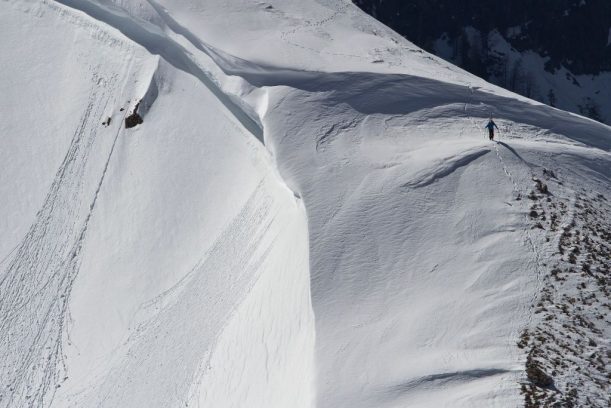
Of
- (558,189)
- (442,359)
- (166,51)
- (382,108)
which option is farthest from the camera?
(166,51)

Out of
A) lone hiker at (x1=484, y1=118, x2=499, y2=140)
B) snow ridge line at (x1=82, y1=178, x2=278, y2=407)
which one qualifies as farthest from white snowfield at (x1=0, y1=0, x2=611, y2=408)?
lone hiker at (x1=484, y1=118, x2=499, y2=140)

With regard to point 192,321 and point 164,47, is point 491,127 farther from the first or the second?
point 164,47

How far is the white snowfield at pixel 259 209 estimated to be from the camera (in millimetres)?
18484

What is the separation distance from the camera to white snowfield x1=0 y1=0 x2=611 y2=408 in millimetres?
18484

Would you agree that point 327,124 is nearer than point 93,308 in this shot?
No

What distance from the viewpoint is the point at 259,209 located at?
25750 mm

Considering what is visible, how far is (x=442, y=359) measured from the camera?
56.3 feet

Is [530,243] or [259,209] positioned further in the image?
[259,209]

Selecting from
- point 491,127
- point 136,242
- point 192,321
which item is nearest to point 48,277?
point 136,242

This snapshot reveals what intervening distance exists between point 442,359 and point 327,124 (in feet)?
41.4

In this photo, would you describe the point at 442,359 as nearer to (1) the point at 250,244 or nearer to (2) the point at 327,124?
(1) the point at 250,244

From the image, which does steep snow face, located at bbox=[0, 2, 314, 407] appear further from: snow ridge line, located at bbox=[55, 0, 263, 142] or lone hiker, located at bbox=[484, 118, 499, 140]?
lone hiker, located at bbox=[484, 118, 499, 140]

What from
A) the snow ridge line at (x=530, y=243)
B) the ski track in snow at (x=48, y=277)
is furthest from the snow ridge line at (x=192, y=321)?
the snow ridge line at (x=530, y=243)

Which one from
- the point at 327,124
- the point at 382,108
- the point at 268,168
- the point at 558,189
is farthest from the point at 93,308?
the point at 558,189
